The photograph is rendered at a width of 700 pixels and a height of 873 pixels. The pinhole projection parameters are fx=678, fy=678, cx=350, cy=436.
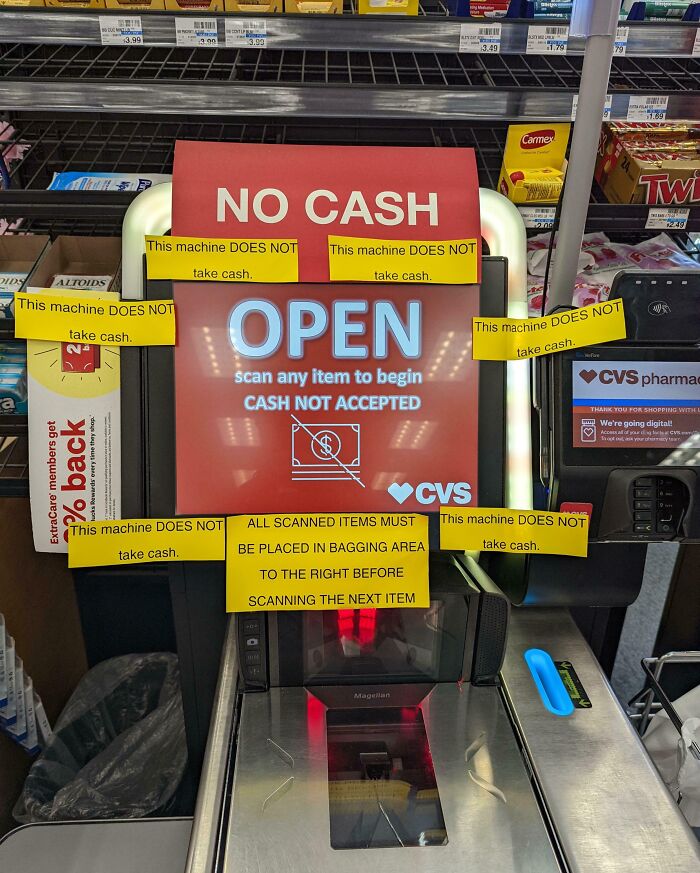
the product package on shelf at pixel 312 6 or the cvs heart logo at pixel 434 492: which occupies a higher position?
the product package on shelf at pixel 312 6

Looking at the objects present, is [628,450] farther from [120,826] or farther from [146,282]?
[120,826]

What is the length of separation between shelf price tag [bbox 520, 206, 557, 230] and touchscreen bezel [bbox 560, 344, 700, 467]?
0.75m

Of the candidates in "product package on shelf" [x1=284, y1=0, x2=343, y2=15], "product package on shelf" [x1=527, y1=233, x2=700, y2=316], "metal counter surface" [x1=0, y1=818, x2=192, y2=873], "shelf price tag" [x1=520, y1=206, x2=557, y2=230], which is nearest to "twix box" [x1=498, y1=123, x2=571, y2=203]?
"shelf price tag" [x1=520, y1=206, x2=557, y2=230]

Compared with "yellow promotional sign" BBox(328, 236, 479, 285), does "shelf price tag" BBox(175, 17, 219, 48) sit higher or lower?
higher

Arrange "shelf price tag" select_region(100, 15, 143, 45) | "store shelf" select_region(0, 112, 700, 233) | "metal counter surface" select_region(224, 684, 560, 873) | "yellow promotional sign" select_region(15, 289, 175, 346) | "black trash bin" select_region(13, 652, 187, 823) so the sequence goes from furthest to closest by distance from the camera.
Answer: "store shelf" select_region(0, 112, 700, 233)
"black trash bin" select_region(13, 652, 187, 823)
"shelf price tag" select_region(100, 15, 143, 45)
"yellow promotional sign" select_region(15, 289, 175, 346)
"metal counter surface" select_region(224, 684, 560, 873)

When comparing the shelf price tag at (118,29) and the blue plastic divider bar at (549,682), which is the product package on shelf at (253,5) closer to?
the shelf price tag at (118,29)

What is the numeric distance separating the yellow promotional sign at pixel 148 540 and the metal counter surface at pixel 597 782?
54cm

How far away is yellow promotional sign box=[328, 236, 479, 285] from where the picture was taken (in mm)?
1042

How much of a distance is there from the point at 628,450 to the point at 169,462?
0.71 meters

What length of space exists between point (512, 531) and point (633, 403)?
271 millimetres

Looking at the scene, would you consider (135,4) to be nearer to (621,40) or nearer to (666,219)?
(621,40)

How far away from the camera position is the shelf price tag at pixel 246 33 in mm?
1321

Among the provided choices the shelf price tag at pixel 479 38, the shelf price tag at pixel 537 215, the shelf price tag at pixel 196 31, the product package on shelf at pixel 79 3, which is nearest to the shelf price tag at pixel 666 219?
the shelf price tag at pixel 537 215

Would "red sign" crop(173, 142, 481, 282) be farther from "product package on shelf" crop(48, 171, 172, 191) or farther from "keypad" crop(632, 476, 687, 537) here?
"product package on shelf" crop(48, 171, 172, 191)
